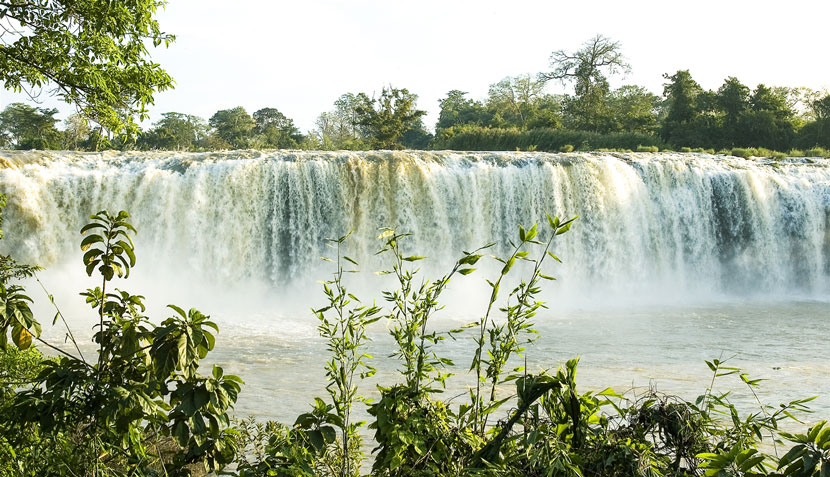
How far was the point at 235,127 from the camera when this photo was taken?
51.2 m

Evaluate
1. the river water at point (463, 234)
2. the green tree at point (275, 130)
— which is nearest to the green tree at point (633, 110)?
the river water at point (463, 234)

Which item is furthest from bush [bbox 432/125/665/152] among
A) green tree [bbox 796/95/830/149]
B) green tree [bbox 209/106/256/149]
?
green tree [bbox 209/106/256/149]

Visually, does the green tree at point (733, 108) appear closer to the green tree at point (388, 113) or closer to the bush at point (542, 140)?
the bush at point (542, 140)

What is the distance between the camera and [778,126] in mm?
30703

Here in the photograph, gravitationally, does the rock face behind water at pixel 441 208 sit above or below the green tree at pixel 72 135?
below

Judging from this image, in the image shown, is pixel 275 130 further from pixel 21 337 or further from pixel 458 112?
pixel 21 337

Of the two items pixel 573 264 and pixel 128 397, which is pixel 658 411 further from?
pixel 573 264

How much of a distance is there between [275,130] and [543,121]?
24.4 m

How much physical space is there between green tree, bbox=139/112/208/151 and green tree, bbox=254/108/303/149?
531 centimetres

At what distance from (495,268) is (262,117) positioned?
4647 cm

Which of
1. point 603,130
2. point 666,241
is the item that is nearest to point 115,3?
point 666,241

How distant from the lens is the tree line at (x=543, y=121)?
31.2 meters

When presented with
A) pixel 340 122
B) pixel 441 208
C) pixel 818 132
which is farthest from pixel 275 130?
pixel 441 208

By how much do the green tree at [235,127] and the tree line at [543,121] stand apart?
114 mm
